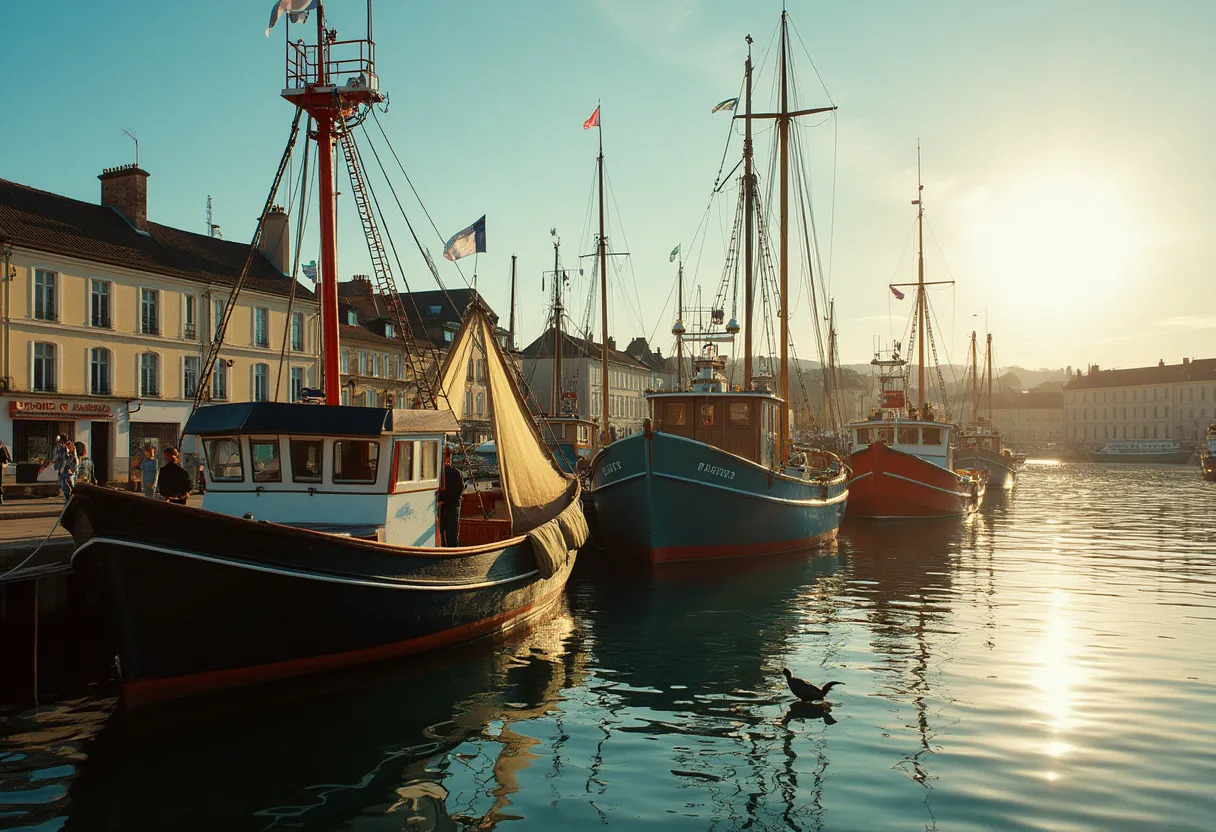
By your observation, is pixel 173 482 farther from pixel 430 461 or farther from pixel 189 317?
pixel 189 317

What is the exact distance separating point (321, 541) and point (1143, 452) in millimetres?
130819

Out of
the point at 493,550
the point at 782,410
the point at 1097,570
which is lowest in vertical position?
the point at 1097,570

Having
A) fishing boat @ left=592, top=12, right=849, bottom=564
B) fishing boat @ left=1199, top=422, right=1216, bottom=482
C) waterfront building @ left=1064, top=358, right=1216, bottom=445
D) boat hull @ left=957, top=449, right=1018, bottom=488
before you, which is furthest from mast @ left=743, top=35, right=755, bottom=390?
waterfront building @ left=1064, top=358, right=1216, bottom=445

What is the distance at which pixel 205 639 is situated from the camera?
10.9 metres

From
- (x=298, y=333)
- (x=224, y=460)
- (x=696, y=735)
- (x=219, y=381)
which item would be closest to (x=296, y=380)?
(x=298, y=333)

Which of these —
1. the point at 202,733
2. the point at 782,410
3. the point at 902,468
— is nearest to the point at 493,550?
the point at 202,733

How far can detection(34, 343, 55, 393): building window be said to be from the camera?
118 ft

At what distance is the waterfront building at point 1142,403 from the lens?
428 ft

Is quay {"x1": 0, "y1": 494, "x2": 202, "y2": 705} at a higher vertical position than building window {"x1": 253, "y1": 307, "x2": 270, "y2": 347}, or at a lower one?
lower

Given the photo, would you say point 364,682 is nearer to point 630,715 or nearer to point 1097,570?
point 630,715

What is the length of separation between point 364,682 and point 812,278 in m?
26.3

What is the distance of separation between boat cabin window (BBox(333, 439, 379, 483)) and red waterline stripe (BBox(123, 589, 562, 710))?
8.23ft

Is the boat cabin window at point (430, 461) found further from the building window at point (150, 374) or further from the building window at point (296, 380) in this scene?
the building window at point (296, 380)

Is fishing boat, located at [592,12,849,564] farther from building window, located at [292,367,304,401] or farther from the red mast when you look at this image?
building window, located at [292,367,304,401]
